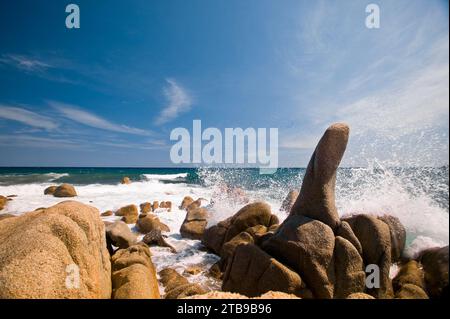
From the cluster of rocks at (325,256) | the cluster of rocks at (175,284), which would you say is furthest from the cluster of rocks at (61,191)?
the cluster of rocks at (325,256)

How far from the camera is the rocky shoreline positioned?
3.15 metres

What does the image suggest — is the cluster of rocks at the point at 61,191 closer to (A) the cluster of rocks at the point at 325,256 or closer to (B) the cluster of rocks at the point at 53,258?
(B) the cluster of rocks at the point at 53,258

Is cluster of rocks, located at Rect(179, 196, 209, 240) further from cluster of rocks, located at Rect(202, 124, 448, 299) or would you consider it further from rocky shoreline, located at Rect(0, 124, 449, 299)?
cluster of rocks, located at Rect(202, 124, 448, 299)

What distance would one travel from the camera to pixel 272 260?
15.7ft

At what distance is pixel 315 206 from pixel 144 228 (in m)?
9.46

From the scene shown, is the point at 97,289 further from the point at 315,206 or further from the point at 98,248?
the point at 315,206

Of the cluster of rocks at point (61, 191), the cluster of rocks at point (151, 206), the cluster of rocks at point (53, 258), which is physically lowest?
the cluster of rocks at point (151, 206)

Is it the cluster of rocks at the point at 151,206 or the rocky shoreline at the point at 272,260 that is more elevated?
the rocky shoreline at the point at 272,260

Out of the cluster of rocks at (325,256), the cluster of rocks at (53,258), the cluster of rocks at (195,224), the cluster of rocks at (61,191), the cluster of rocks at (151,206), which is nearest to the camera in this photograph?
the cluster of rocks at (53,258)

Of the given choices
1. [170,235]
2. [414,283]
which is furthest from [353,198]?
[170,235]

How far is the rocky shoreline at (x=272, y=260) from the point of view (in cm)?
315
